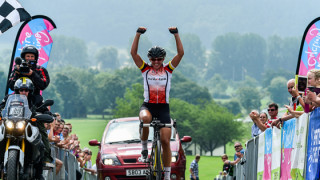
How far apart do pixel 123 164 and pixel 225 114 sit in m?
173

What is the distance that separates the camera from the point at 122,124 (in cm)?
1580

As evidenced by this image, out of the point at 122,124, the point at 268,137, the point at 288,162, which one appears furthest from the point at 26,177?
the point at 122,124

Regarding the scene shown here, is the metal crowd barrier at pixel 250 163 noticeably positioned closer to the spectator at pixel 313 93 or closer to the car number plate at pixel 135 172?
the car number plate at pixel 135 172

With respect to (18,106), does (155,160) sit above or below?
below

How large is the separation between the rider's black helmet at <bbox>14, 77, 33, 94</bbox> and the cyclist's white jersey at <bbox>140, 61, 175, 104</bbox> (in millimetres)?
1784

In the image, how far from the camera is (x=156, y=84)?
1073cm

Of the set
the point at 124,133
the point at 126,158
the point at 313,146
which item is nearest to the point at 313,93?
the point at 313,146

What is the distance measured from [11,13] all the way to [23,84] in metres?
3.44

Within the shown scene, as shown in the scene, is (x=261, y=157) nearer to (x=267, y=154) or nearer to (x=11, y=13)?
(x=267, y=154)

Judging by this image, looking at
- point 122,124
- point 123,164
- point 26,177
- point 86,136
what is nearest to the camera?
point 26,177

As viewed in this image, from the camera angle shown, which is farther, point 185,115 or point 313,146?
point 185,115

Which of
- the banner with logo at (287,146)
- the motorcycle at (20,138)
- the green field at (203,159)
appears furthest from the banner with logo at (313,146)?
the green field at (203,159)

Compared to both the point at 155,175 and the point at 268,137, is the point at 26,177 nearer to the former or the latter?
the point at 155,175

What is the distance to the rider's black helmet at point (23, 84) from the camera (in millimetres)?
9727
